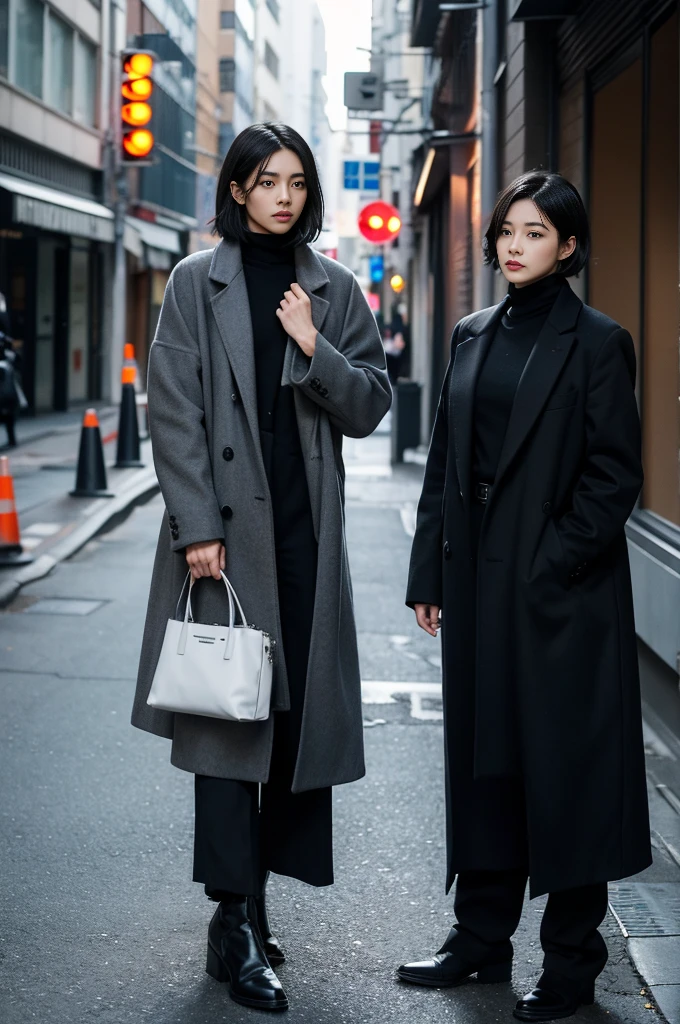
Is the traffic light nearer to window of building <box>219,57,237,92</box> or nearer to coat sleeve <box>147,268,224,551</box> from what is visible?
coat sleeve <box>147,268,224,551</box>

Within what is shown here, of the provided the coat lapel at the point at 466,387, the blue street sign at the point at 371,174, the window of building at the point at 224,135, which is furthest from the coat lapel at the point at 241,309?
the window of building at the point at 224,135

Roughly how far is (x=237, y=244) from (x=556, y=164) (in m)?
5.26

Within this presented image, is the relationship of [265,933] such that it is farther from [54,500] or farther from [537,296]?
[54,500]

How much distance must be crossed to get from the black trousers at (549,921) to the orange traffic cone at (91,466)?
9.31 metres

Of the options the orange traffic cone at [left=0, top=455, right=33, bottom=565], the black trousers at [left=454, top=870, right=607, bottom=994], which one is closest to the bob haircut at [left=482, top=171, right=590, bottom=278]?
the black trousers at [left=454, top=870, right=607, bottom=994]

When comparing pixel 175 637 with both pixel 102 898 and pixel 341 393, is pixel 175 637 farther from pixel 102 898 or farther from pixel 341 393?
pixel 102 898

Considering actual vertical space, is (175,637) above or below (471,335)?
below

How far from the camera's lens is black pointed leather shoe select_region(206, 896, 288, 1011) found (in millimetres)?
3322

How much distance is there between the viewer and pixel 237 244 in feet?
11.5

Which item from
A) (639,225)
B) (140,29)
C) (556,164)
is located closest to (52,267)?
(140,29)

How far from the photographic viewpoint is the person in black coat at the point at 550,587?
10.6 feet

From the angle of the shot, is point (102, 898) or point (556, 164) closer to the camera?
point (102, 898)

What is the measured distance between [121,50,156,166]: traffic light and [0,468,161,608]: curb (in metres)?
3.06

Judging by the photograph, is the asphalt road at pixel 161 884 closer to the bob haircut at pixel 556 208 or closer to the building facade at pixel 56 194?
the bob haircut at pixel 556 208
